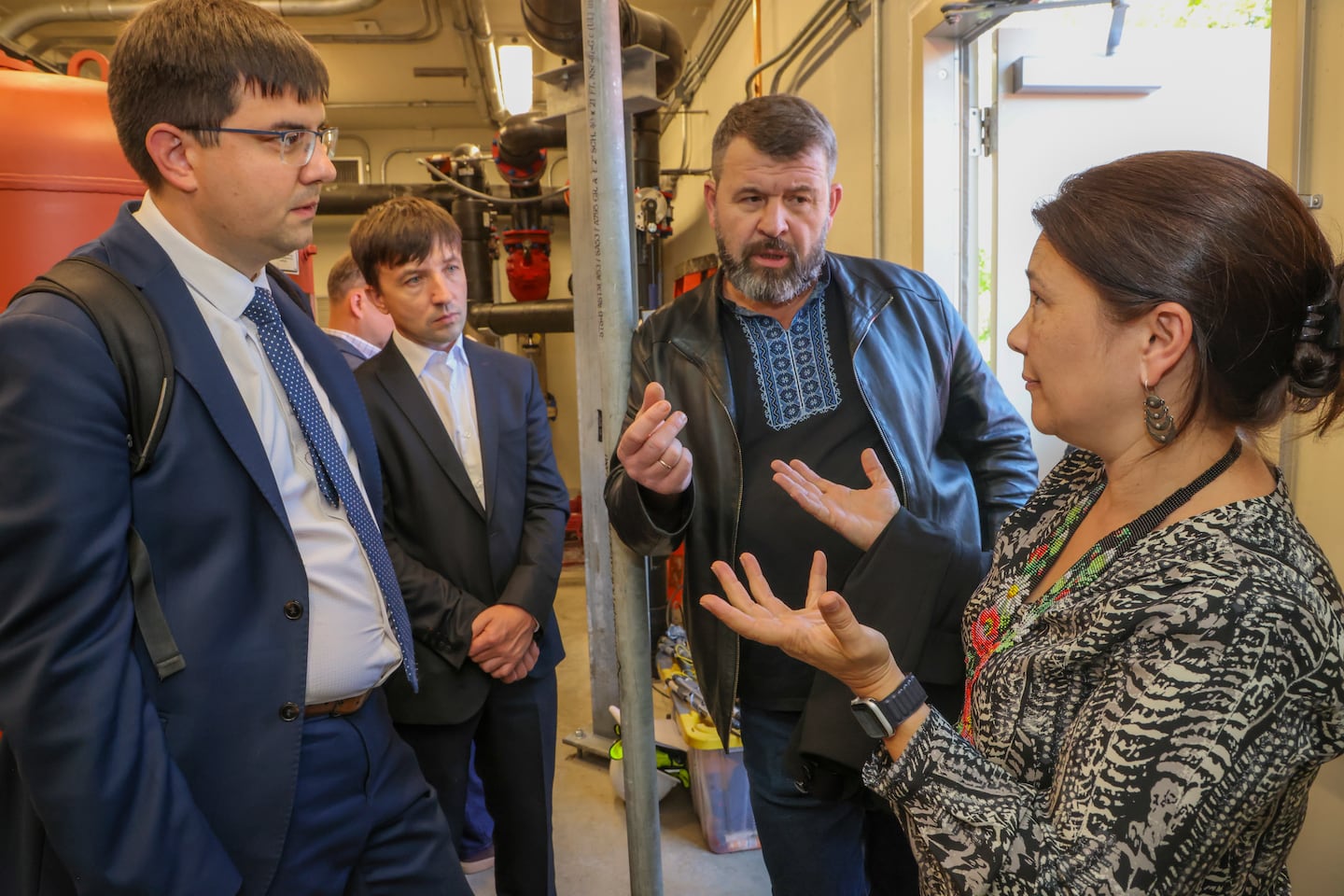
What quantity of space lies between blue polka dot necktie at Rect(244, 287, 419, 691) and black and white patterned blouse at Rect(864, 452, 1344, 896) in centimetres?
85

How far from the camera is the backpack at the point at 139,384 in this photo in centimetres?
114

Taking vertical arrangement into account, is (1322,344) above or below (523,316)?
below

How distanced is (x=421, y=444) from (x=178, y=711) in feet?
3.33

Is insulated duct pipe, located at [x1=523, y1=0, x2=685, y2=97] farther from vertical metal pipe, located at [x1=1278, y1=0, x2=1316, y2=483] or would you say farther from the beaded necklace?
the beaded necklace

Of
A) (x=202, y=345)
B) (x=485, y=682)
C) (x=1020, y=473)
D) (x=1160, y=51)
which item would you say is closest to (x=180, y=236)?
(x=202, y=345)

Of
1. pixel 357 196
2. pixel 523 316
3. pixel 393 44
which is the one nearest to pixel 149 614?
pixel 523 316

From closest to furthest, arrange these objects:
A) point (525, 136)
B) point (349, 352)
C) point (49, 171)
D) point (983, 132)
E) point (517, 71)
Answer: point (49, 171) → point (349, 352) → point (983, 132) → point (517, 71) → point (525, 136)

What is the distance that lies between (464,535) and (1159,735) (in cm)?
163

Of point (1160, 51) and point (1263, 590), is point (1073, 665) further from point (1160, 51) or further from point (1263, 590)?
point (1160, 51)

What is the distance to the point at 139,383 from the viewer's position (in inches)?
45.3

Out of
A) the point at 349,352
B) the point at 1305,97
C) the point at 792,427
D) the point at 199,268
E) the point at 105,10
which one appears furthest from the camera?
the point at 105,10

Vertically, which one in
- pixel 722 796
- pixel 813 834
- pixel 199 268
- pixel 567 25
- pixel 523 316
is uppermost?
pixel 567 25

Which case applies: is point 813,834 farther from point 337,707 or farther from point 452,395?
point 452,395

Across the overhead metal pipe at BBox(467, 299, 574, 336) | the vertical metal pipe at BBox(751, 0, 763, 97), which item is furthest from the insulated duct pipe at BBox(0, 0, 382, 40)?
the vertical metal pipe at BBox(751, 0, 763, 97)
